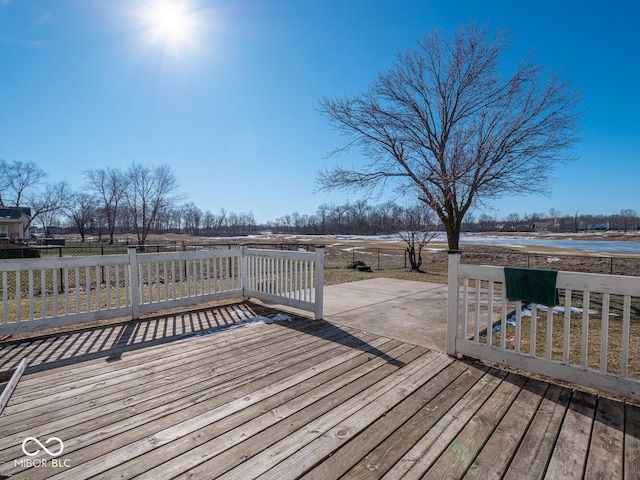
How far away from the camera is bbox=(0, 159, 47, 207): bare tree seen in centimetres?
3319

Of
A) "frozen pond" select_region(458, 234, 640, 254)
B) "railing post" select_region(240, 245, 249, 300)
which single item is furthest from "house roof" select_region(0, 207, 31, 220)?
"frozen pond" select_region(458, 234, 640, 254)

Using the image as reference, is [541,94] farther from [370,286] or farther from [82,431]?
[82,431]

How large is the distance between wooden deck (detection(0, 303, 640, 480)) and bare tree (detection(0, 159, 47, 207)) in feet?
142

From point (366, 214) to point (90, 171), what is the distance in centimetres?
4691

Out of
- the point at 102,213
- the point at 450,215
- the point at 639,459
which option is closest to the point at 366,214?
the point at 102,213

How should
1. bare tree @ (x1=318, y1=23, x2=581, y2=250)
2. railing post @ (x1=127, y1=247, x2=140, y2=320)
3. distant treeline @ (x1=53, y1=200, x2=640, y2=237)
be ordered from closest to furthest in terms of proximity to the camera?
railing post @ (x1=127, y1=247, x2=140, y2=320) < bare tree @ (x1=318, y1=23, x2=581, y2=250) < distant treeline @ (x1=53, y1=200, x2=640, y2=237)

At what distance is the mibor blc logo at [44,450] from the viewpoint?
1.49 metres

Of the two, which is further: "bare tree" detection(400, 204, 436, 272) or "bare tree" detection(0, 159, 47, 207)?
"bare tree" detection(0, 159, 47, 207)

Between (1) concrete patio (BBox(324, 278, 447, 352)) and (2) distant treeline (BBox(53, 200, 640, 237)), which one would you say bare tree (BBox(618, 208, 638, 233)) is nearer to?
(2) distant treeline (BBox(53, 200, 640, 237))

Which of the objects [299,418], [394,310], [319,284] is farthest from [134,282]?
[394,310]

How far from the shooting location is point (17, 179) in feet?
111

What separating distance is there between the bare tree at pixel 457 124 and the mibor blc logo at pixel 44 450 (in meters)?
7.57

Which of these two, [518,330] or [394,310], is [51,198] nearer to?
[394,310]

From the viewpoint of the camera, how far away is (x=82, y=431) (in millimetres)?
1749
